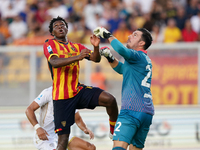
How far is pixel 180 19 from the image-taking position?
11.2m

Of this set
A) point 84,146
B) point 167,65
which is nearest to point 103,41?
point 167,65

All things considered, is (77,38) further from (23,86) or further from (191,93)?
(191,93)

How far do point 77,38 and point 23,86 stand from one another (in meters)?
2.29

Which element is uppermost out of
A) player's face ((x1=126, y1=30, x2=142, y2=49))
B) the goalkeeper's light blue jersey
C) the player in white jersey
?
player's face ((x1=126, y1=30, x2=142, y2=49))

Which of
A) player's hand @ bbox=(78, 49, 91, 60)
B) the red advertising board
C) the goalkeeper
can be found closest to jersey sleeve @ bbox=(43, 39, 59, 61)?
player's hand @ bbox=(78, 49, 91, 60)

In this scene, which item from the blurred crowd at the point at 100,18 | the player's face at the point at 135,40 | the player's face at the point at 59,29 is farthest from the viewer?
the blurred crowd at the point at 100,18

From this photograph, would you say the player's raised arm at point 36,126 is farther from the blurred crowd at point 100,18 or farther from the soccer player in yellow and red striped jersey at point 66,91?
the blurred crowd at point 100,18

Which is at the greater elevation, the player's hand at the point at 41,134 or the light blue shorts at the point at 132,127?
the light blue shorts at the point at 132,127

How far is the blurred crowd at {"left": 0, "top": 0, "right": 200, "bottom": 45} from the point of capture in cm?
1087

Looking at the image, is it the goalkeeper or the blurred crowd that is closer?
the goalkeeper

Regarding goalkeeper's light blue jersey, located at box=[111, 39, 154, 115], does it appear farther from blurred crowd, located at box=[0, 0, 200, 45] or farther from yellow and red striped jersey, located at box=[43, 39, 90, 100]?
blurred crowd, located at box=[0, 0, 200, 45]

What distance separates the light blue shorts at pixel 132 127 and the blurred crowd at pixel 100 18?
5.60 meters

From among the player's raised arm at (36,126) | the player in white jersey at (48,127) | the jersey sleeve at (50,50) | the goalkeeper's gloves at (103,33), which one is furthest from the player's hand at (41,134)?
the goalkeeper's gloves at (103,33)

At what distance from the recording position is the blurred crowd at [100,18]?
10867 millimetres
